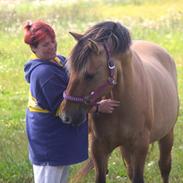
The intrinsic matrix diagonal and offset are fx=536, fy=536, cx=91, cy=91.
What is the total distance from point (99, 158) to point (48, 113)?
97 cm

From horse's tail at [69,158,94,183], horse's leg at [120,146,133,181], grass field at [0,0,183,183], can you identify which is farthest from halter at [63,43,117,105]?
grass field at [0,0,183,183]

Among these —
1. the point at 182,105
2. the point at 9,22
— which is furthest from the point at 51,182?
the point at 9,22

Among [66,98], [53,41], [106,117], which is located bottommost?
Answer: [106,117]

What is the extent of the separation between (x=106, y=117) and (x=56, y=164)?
0.61 metres

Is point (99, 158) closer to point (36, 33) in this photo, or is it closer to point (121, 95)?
point (121, 95)

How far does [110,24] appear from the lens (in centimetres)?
397

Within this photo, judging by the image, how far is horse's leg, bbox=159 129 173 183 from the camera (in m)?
5.61

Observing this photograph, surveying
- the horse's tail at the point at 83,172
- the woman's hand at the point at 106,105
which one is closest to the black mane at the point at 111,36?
the woman's hand at the point at 106,105

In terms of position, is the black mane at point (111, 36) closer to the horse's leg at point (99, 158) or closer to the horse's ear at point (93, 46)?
the horse's ear at point (93, 46)

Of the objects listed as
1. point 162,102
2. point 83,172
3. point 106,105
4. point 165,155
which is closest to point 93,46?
point 106,105

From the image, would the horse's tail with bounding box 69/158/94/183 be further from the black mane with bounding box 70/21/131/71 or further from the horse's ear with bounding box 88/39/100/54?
the horse's ear with bounding box 88/39/100/54

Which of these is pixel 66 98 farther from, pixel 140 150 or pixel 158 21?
pixel 158 21

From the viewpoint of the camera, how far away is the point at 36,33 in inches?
149

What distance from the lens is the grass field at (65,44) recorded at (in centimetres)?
577
